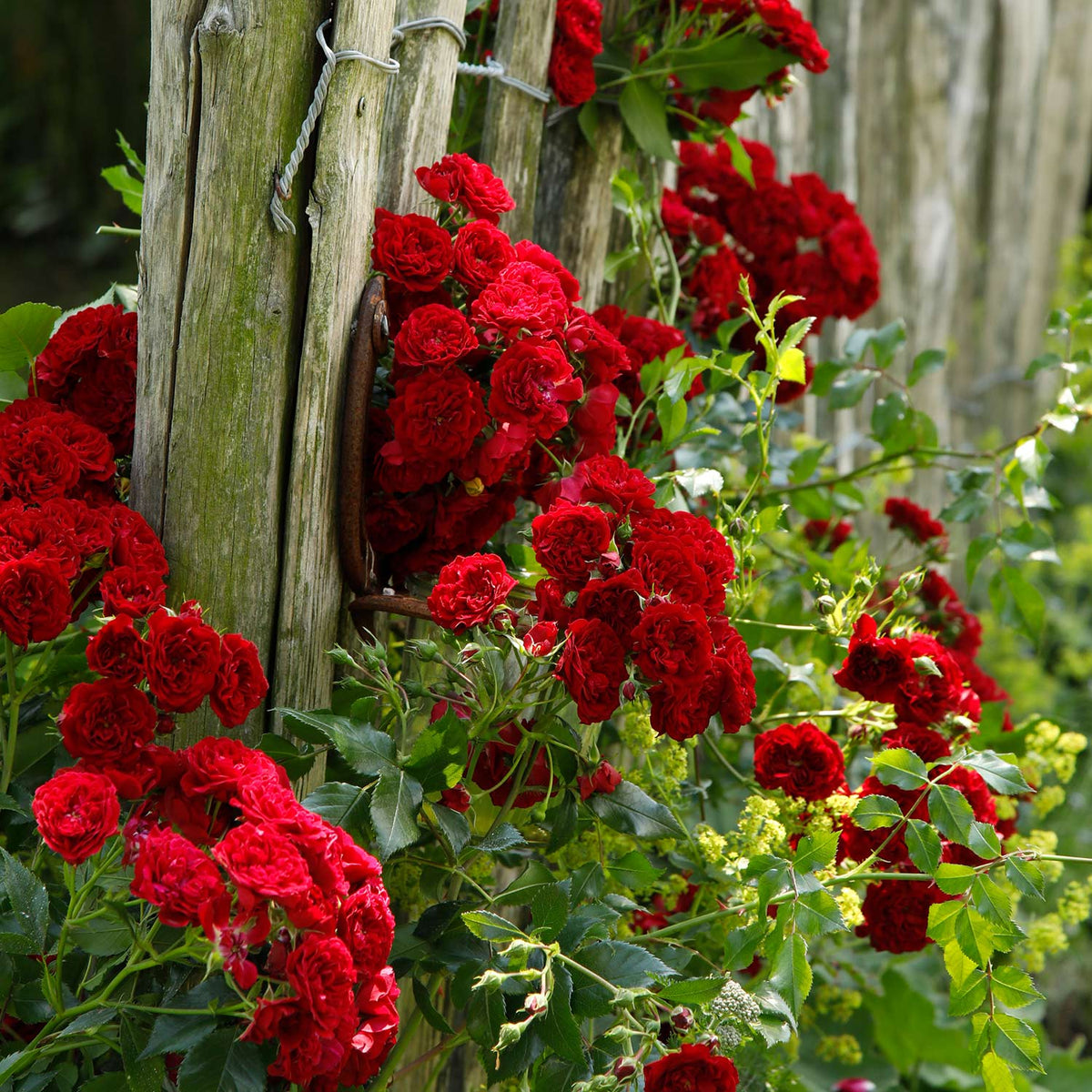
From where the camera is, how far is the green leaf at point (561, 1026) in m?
0.92

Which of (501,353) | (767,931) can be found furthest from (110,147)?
(767,931)

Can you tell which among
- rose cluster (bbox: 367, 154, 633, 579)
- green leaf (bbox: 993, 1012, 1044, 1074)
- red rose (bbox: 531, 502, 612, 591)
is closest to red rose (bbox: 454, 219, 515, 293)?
rose cluster (bbox: 367, 154, 633, 579)

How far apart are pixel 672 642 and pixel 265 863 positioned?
1.24 feet

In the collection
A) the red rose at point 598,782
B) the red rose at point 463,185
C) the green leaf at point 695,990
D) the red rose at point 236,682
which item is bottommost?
the green leaf at point 695,990

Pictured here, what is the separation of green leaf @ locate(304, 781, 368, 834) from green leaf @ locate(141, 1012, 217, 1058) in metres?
0.19

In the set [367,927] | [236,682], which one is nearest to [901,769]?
[367,927]

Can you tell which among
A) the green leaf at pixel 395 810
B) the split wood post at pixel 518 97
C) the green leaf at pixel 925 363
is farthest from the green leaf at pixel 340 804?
the green leaf at pixel 925 363

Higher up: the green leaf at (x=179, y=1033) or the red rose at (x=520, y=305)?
the red rose at (x=520, y=305)

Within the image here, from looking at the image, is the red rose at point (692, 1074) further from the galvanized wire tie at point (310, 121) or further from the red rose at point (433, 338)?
the galvanized wire tie at point (310, 121)

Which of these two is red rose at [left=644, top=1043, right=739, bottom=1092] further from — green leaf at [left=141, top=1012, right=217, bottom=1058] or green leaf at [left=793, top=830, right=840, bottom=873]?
green leaf at [left=141, top=1012, right=217, bottom=1058]

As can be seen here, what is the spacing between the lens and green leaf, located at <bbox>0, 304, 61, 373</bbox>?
45.8 inches

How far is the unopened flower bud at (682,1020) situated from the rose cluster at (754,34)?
1.18 metres

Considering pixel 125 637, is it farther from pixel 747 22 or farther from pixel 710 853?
pixel 747 22

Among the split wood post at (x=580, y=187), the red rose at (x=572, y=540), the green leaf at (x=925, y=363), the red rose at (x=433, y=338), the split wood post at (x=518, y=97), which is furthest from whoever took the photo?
the green leaf at (x=925, y=363)
